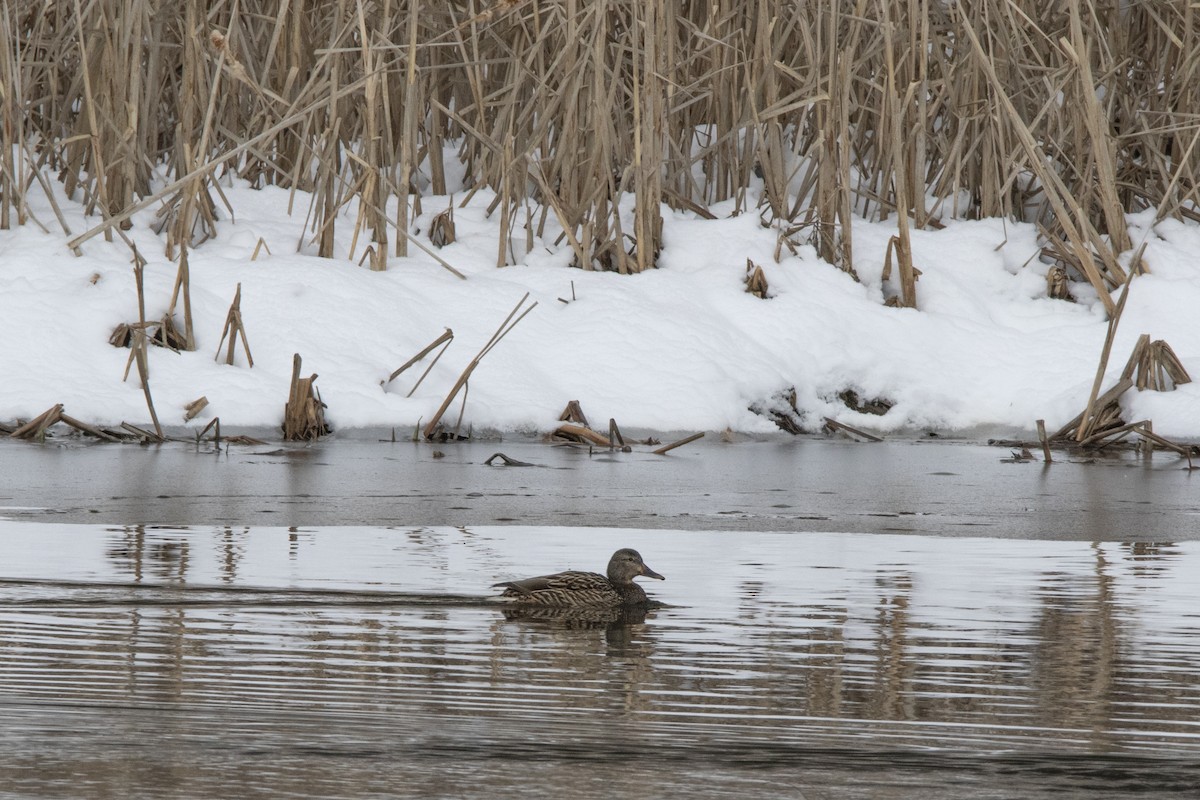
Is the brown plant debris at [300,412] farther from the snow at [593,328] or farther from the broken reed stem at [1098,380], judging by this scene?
the broken reed stem at [1098,380]

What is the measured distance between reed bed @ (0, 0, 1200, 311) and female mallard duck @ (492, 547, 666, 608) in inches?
209

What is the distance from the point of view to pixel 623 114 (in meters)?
10.7

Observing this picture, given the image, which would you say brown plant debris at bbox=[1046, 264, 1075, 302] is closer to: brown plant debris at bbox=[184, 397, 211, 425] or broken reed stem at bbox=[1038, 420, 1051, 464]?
broken reed stem at bbox=[1038, 420, 1051, 464]

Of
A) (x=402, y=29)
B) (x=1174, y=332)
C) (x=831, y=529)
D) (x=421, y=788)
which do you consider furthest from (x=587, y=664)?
(x=402, y=29)

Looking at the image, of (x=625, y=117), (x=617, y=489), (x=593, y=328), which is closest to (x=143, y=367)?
(x=593, y=328)

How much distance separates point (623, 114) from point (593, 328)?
1.69 meters

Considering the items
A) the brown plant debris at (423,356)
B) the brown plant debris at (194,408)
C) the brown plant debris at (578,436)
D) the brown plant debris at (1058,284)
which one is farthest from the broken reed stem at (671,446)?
the brown plant debris at (1058,284)

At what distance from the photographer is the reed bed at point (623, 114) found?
396 inches

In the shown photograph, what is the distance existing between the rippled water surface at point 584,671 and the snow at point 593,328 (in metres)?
3.16

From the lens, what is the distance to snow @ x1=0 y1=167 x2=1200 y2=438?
346 inches

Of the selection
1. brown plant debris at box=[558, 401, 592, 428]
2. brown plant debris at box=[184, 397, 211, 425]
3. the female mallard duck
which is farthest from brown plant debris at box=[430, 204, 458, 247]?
the female mallard duck

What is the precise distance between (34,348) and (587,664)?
18.7 ft

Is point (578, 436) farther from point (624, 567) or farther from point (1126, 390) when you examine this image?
point (624, 567)

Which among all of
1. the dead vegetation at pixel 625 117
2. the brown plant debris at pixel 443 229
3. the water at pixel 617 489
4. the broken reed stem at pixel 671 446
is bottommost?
the water at pixel 617 489
